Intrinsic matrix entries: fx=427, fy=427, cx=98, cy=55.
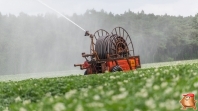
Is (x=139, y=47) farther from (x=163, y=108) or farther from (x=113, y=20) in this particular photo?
(x=163, y=108)

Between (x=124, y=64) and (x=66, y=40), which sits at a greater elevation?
(x=66, y=40)

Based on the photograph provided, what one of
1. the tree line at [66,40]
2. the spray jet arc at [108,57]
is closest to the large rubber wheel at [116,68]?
the spray jet arc at [108,57]

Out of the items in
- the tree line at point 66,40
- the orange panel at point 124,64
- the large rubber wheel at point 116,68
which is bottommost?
the large rubber wheel at point 116,68

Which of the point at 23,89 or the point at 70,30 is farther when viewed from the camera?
the point at 70,30

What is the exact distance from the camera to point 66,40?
65312 millimetres

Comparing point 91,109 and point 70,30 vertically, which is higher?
point 70,30

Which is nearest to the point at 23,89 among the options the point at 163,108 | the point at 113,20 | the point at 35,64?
the point at 163,108

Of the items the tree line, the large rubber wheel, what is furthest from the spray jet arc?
the tree line

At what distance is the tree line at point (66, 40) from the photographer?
204 ft

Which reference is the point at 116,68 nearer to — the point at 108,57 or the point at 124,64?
the point at 108,57

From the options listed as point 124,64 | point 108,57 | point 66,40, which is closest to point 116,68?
point 108,57

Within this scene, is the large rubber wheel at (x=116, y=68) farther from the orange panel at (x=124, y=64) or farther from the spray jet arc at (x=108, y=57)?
the orange panel at (x=124, y=64)

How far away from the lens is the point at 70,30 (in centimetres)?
6719

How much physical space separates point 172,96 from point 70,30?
6170cm
